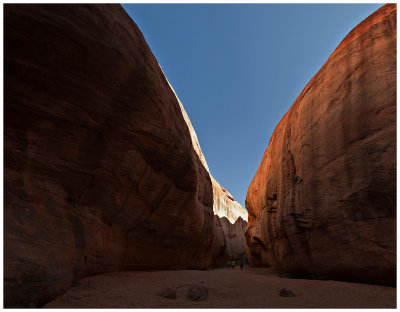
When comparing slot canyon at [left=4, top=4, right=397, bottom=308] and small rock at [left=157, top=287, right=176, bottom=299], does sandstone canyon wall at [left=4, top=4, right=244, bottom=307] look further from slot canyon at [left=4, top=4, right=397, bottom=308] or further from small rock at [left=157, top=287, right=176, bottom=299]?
small rock at [left=157, top=287, right=176, bottom=299]

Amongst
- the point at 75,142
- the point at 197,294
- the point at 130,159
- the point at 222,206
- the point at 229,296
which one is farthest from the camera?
the point at 222,206

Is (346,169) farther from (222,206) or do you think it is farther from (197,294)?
(222,206)

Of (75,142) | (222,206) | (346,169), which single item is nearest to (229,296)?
(346,169)

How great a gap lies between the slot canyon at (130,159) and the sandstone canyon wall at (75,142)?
0.11 ft

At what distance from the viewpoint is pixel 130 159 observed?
10.3m

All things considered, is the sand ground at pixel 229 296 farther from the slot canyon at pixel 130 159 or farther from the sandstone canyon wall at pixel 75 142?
the sandstone canyon wall at pixel 75 142

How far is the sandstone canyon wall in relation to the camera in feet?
21.1

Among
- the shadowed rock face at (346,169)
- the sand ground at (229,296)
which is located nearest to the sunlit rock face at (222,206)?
the shadowed rock face at (346,169)

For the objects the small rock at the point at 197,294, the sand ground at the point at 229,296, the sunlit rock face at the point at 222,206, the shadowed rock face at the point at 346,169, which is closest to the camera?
the sand ground at the point at 229,296

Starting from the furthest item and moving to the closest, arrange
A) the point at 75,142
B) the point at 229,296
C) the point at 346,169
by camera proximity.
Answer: the point at 346,169, the point at 75,142, the point at 229,296

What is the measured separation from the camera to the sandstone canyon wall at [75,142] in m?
6.43

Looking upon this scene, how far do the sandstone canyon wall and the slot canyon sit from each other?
3 cm

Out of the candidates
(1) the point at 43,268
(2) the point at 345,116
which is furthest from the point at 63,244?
(2) the point at 345,116

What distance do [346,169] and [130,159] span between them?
8.32 meters
